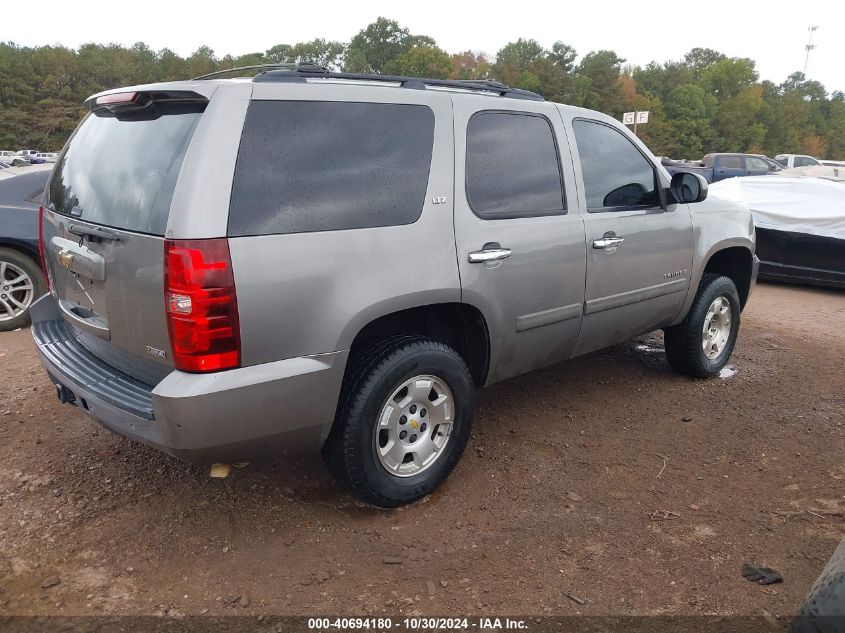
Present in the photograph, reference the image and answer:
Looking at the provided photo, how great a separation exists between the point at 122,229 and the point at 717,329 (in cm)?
424

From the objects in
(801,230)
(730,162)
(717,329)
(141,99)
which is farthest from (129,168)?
(730,162)

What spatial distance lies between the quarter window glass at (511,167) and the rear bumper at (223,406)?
115cm

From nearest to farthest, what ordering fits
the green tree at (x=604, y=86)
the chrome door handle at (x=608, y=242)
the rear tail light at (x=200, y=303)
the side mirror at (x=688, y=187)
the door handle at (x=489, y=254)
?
the rear tail light at (x=200, y=303)
the door handle at (x=489, y=254)
the chrome door handle at (x=608, y=242)
the side mirror at (x=688, y=187)
the green tree at (x=604, y=86)

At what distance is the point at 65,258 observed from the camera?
299cm

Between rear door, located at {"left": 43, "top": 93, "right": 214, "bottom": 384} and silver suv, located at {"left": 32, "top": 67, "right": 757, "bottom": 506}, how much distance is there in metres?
0.01

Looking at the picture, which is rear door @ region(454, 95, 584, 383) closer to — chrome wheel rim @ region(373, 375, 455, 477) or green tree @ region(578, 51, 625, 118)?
chrome wheel rim @ region(373, 375, 455, 477)

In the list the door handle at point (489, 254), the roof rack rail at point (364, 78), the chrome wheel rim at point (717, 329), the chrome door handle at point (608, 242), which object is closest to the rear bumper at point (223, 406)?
the door handle at point (489, 254)

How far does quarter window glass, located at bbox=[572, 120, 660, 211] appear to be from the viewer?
3.91 meters

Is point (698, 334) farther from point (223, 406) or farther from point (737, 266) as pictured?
point (223, 406)

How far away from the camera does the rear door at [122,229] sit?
254 cm

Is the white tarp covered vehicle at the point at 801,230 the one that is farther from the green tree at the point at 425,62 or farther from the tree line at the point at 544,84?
the green tree at the point at 425,62

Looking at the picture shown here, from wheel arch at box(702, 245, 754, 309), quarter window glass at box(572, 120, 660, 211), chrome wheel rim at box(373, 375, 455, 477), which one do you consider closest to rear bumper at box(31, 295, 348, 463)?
chrome wheel rim at box(373, 375, 455, 477)

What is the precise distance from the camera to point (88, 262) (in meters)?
2.81

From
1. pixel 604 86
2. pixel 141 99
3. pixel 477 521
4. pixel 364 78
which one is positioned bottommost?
pixel 477 521
